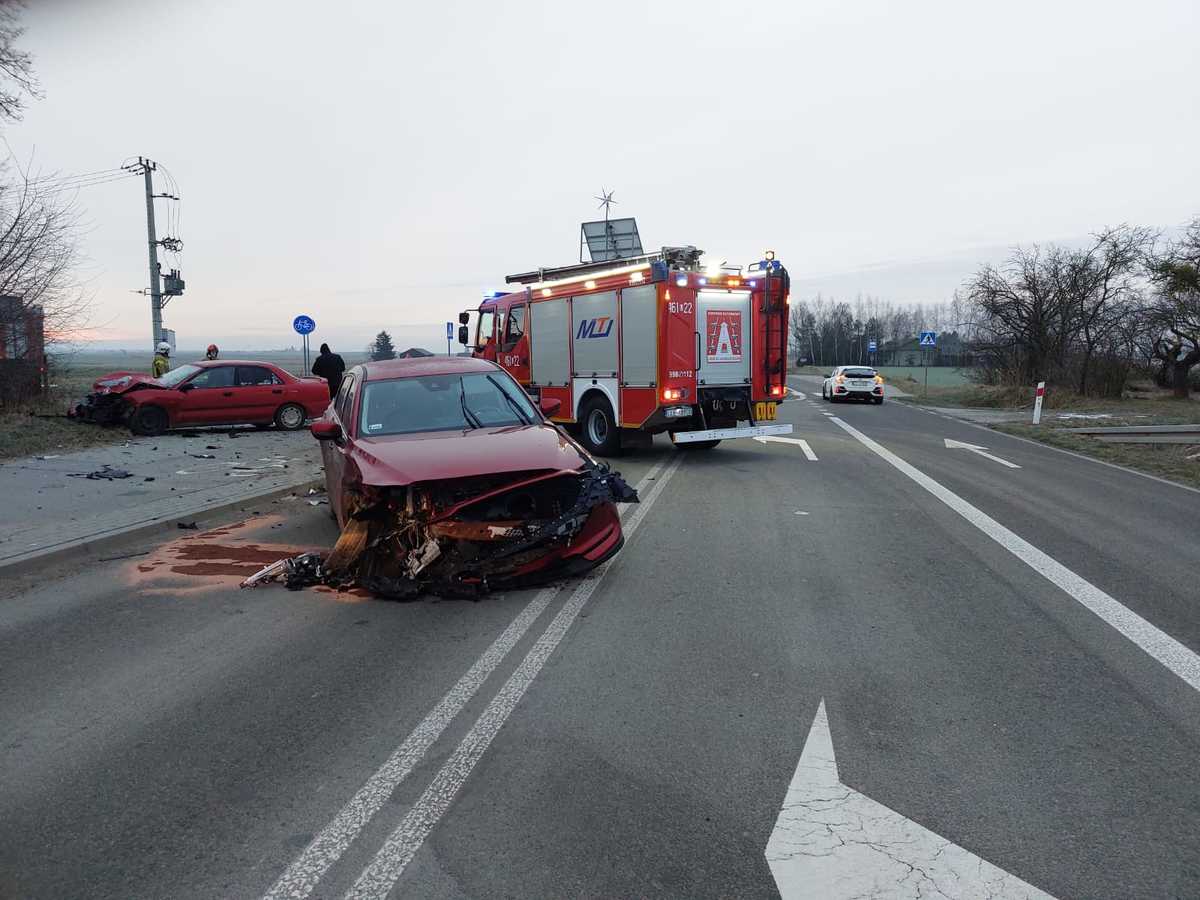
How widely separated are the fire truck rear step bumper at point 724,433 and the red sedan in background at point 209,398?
8752mm

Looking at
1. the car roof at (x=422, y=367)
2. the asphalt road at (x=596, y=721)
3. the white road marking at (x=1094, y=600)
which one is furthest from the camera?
the car roof at (x=422, y=367)

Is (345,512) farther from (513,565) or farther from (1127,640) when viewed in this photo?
(1127,640)

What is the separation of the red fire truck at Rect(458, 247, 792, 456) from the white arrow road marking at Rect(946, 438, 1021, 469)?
371cm

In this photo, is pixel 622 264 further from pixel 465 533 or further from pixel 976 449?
pixel 465 533

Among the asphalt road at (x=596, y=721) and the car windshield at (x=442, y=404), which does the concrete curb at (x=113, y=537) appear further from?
the car windshield at (x=442, y=404)

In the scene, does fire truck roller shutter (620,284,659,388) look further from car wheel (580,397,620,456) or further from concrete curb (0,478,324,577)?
concrete curb (0,478,324,577)

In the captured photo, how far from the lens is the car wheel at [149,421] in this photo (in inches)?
598

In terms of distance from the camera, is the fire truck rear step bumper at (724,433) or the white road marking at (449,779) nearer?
the white road marking at (449,779)

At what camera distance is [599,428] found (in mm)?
13695

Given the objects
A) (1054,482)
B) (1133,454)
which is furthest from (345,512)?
(1133,454)

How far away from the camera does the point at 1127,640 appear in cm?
477

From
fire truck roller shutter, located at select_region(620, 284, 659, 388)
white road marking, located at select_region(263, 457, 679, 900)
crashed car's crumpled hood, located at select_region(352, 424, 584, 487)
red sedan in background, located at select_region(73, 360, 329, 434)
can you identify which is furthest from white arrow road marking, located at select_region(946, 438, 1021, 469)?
red sedan in background, located at select_region(73, 360, 329, 434)

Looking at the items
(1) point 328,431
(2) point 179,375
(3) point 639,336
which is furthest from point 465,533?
(2) point 179,375

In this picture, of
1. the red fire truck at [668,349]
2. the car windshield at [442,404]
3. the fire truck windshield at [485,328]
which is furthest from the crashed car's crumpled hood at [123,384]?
the car windshield at [442,404]
